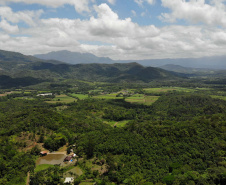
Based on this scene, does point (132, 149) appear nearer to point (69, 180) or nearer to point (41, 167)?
point (69, 180)

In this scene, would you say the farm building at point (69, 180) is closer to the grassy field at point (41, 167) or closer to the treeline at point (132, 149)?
the treeline at point (132, 149)

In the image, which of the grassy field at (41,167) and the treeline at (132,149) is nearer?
the treeline at (132,149)

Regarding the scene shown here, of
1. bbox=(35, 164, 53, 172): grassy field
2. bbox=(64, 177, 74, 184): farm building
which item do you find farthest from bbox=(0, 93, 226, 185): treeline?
bbox=(35, 164, 53, 172): grassy field

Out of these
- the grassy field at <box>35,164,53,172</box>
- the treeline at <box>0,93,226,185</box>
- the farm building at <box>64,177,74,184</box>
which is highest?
the treeline at <box>0,93,226,185</box>

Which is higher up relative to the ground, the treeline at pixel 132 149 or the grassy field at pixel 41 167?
the treeline at pixel 132 149

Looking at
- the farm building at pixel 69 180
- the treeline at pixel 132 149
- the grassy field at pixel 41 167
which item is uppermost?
the treeline at pixel 132 149

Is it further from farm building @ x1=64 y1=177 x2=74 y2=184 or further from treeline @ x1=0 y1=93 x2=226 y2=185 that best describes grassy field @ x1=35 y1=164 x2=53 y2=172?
farm building @ x1=64 y1=177 x2=74 y2=184

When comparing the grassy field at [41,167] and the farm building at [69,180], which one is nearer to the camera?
the farm building at [69,180]

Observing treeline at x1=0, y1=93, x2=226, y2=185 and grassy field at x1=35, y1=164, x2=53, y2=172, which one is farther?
grassy field at x1=35, y1=164, x2=53, y2=172

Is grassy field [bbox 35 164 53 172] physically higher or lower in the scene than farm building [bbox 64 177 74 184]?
lower

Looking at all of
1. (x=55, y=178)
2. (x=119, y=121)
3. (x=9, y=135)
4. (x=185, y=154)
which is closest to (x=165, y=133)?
(x=185, y=154)

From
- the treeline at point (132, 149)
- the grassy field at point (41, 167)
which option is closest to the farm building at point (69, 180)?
the treeline at point (132, 149)

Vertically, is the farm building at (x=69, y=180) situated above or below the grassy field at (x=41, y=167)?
above
